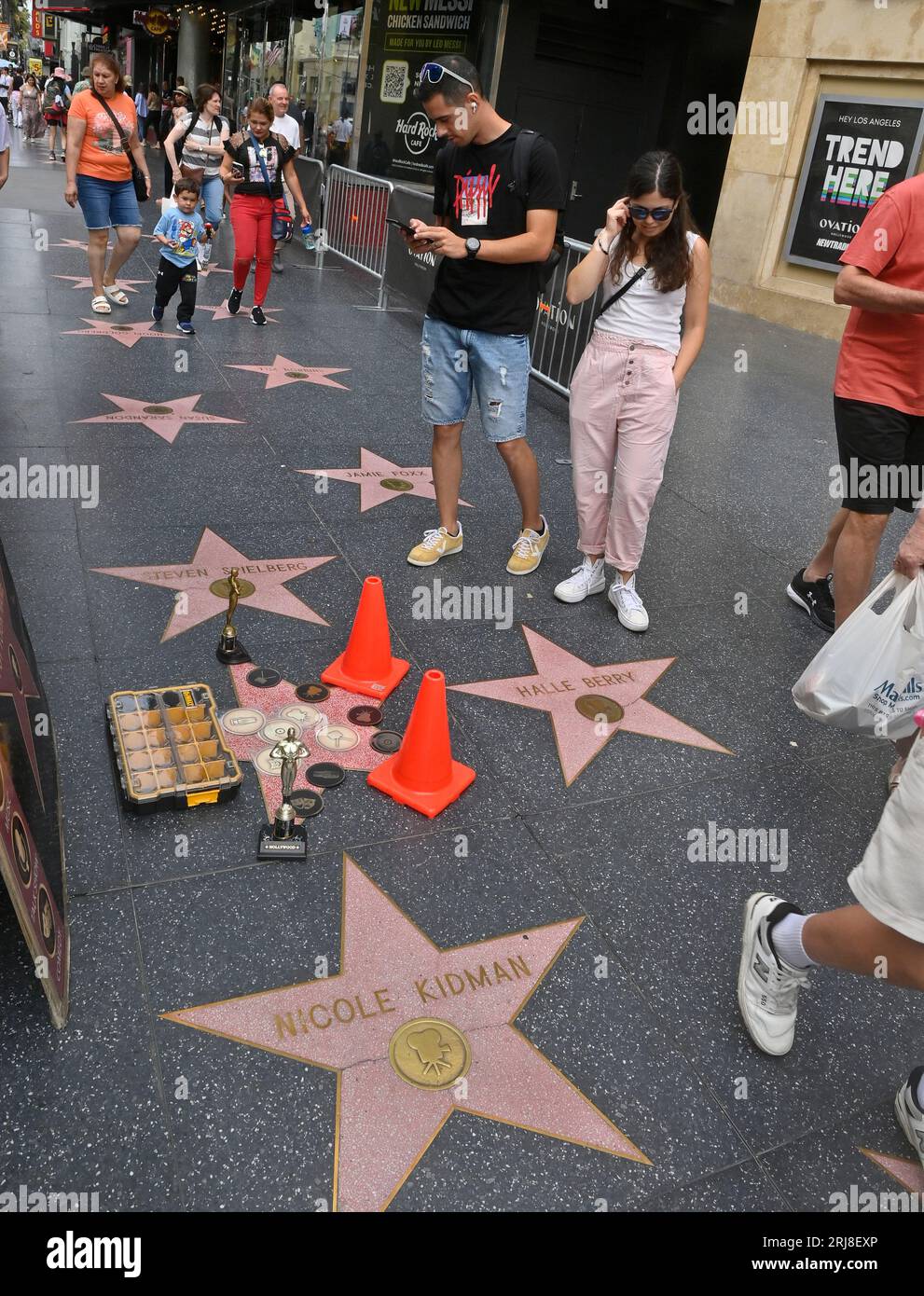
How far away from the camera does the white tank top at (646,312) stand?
13.0ft

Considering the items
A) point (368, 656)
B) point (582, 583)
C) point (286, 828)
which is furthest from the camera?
point (582, 583)

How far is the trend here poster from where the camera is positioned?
1512 cm

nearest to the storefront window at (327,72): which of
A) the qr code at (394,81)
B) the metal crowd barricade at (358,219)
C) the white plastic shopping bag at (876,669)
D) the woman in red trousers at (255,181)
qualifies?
the qr code at (394,81)

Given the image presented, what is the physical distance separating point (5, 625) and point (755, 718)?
2.74m

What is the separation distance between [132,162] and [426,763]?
641cm

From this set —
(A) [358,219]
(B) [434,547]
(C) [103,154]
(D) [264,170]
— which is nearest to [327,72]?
(A) [358,219]

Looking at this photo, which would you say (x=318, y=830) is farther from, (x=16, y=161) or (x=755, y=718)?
(x=16, y=161)

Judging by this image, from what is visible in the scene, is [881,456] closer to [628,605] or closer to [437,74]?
[628,605]

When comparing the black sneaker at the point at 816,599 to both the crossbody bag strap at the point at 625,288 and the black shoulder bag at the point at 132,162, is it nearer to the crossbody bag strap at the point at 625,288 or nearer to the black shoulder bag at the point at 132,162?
the crossbody bag strap at the point at 625,288

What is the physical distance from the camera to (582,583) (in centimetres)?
456

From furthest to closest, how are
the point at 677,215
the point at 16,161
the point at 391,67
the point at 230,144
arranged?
the point at 16,161 → the point at 391,67 → the point at 230,144 → the point at 677,215

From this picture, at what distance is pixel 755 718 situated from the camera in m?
3.88

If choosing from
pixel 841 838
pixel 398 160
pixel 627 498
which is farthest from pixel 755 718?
pixel 398 160

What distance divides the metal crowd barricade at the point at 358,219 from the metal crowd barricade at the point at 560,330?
280 centimetres
